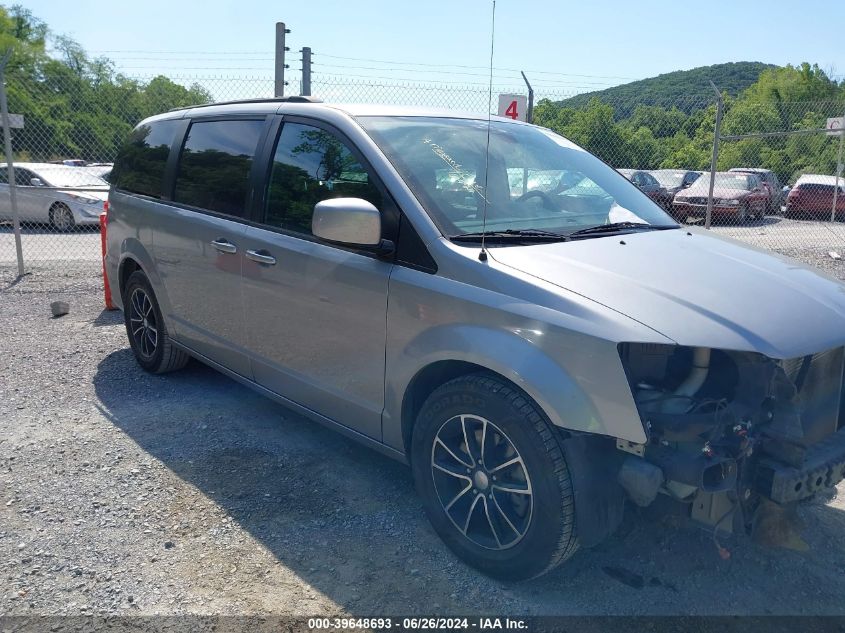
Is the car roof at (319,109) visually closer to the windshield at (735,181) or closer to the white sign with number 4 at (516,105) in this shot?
the white sign with number 4 at (516,105)

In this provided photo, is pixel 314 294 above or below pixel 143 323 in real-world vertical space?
above

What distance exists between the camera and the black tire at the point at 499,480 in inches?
106

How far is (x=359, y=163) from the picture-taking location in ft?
11.5

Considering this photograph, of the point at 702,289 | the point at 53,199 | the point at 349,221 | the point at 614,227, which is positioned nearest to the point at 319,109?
the point at 349,221

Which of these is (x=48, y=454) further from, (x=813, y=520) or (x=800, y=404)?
(x=813, y=520)

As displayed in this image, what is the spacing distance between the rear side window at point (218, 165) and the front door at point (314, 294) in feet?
0.86

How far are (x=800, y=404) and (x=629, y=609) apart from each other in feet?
3.40

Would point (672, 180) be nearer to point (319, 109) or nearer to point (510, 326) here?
point (319, 109)

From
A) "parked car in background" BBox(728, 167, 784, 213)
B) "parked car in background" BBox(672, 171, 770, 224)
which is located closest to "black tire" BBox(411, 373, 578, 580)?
"parked car in background" BBox(672, 171, 770, 224)

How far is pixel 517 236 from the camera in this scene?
3.21 metres

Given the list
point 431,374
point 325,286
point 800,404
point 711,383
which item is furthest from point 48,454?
point 800,404

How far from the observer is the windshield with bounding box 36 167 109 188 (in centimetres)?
1508

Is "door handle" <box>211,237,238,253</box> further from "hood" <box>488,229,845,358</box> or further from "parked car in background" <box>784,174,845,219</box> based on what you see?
"parked car in background" <box>784,174,845,219</box>

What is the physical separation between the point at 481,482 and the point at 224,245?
213cm
